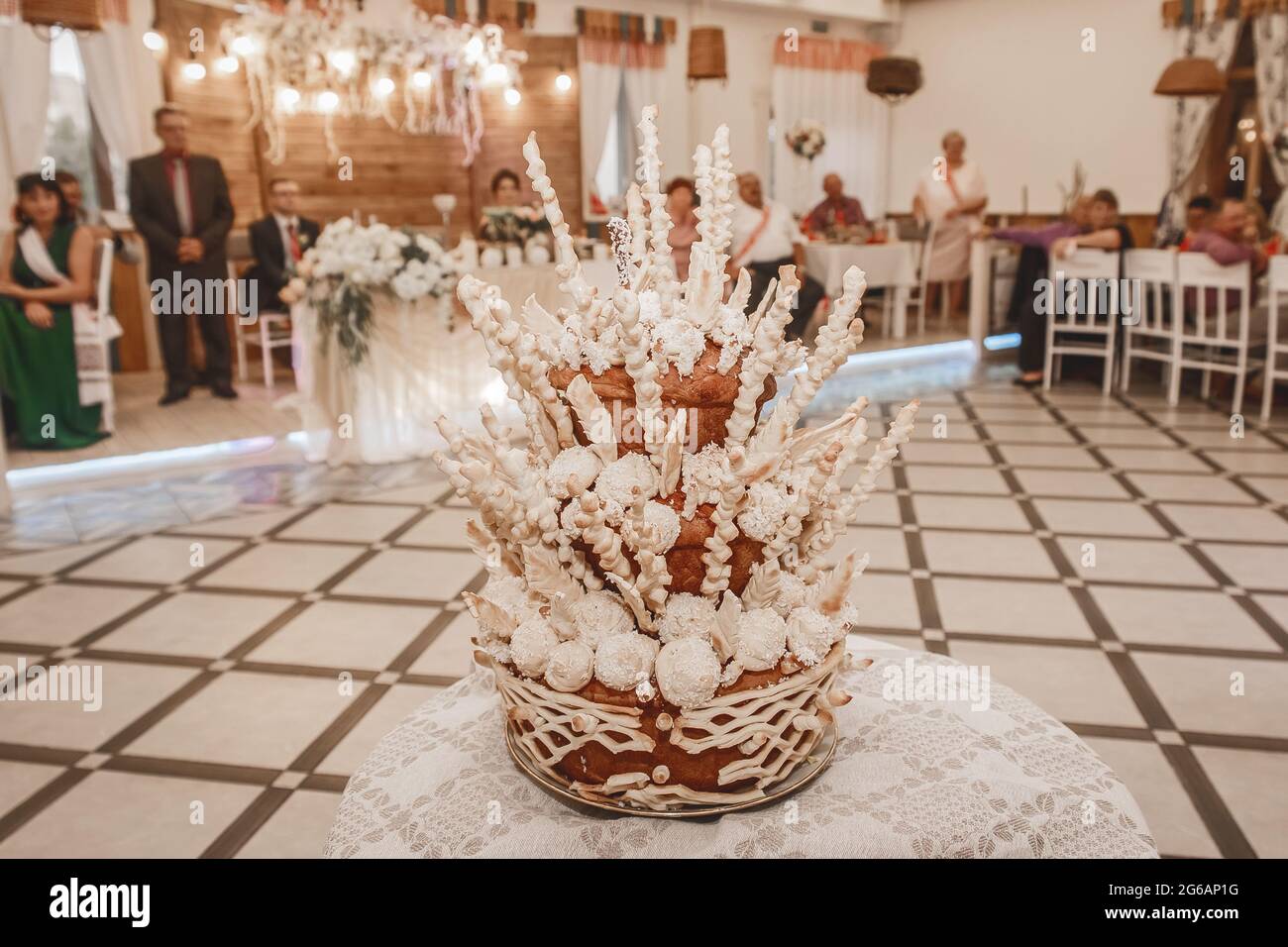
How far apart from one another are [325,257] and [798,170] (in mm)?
8040

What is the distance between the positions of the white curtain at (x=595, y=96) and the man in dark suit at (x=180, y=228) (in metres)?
4.53

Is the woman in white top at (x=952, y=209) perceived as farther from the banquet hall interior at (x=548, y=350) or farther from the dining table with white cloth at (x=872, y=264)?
the dining table with white cloth at (x=872, y=264)

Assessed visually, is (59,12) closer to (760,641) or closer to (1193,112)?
(760,641)

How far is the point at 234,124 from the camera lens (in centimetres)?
849

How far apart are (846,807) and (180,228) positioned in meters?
6.95

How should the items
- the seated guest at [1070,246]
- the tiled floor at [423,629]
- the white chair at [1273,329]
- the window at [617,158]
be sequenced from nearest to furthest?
the tiled floor at [423,629] < the white chair at [1273,329] < the seated guest at [1070,246] < the window at [617,158]

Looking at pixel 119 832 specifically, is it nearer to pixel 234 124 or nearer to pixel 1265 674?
pixel 1265 674

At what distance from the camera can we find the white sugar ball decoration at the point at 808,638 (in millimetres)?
1161

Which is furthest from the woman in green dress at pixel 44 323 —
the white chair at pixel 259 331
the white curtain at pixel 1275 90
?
the white curtain at pixel 1275 90

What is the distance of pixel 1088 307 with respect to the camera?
7.11m

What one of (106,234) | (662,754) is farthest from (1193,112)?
(662,754)
